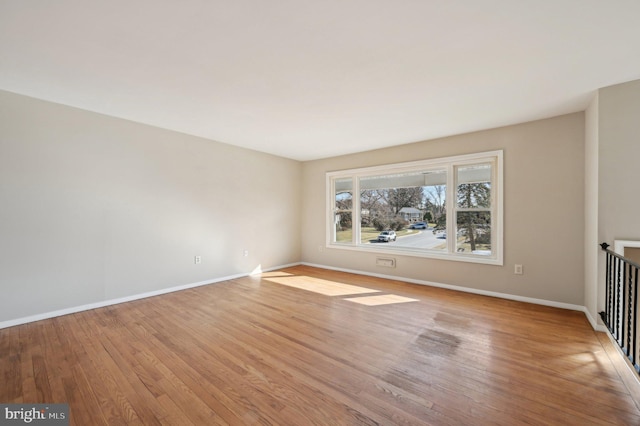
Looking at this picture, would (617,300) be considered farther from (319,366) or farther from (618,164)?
(319,366)

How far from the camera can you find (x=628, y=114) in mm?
2506

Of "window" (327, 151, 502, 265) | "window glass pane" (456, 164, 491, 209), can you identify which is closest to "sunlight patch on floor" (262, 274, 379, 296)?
"window" (327, 151, 502, 265)

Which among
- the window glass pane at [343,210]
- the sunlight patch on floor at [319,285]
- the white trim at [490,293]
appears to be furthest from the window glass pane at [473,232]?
the window glass pane at [343,210]

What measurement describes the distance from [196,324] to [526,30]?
3.96 metres

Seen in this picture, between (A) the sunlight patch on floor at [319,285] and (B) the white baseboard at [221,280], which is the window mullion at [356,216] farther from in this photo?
(A) the sunlight patch on floor at [319,285]

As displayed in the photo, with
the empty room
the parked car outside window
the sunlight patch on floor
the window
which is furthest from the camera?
the parked car outside window

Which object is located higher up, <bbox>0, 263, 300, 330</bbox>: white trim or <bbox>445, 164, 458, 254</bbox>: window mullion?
<bbox>445, 164, 458, 254</bbox>: window mullion

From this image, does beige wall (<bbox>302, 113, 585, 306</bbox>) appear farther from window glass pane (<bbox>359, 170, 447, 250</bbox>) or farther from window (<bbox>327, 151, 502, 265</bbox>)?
window glass pane (<bbox>359, 170, 447, 250</bbox>)

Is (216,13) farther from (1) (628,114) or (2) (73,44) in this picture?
(1) (628,114)

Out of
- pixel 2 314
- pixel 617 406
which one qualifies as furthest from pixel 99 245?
pixel 617 406

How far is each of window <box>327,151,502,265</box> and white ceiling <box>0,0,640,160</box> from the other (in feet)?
3.19

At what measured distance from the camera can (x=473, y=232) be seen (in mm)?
4051

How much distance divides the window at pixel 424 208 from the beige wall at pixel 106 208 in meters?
2.13

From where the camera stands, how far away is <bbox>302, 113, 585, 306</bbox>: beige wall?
3223 millimetres
